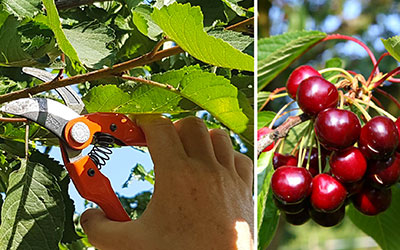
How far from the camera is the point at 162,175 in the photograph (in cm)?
85

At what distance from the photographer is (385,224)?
1146 mm

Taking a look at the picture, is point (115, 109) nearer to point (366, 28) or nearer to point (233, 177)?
point (233, 177)

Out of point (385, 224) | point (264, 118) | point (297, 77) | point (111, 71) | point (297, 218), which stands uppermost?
point (111, 71)

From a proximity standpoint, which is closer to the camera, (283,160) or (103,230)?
(103,230)

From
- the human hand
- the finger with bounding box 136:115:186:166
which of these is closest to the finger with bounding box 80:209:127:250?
the human hand

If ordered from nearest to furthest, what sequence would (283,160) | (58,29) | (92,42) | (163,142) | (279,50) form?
(58,29) < (92,42) < (163,142) < (283,160) < (279,50)

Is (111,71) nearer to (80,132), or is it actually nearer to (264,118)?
(80,132)

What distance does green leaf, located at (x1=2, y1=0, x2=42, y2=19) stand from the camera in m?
0.79

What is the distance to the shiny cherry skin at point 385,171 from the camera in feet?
2.91

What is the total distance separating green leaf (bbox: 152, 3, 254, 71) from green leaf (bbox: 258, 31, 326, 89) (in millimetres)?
404

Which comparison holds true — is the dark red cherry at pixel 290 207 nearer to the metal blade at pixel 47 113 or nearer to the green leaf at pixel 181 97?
the green leaf at pixel 181 97

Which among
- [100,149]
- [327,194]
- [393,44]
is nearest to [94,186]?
[100,149]

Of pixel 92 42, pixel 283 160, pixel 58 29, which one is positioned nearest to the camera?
pixel 58 29

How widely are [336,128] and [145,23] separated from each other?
0.32 meters
